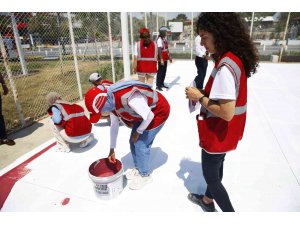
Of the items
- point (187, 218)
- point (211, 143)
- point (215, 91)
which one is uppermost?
point (215, 91)

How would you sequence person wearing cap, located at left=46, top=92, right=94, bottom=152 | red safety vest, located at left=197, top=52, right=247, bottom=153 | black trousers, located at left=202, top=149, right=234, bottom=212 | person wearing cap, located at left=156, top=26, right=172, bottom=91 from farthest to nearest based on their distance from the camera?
person wearing cap, located at left=156, top=26, right=172, bottom=91 → person wearing cap, located at left=46, top=92, right=94, bottom=152 → black trousers, located at left=202, top=149, right=234, bottom=212 → red safety vest, located at left=197, top=52, right=247, bottom=153

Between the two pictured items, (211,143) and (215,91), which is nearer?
(215,91)

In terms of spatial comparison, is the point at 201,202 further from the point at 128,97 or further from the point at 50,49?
the point at 50,49

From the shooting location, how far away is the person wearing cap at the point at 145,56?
202 inches

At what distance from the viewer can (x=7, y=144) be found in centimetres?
361

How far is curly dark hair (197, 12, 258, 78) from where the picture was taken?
57.4 inches

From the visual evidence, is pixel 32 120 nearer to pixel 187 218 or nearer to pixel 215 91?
pixel 187 218

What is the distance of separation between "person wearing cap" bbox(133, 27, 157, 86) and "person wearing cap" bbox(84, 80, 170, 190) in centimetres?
293

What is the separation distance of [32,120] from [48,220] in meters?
2.92

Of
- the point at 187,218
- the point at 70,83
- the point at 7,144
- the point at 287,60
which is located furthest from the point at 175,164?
the point at 287,60

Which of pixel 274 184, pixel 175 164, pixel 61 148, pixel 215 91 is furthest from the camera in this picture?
pixel 61 148

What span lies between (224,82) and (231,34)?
1.06ft

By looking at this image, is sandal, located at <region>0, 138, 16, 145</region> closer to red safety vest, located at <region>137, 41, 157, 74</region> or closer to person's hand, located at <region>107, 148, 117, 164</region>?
person's hand, located at <region>107, 148, 117, 164</region>

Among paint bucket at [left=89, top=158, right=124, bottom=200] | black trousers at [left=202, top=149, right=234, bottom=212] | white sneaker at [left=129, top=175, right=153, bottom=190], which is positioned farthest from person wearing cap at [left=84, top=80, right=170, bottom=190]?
black trousers at [left=202, top=149, right=234, bottom=212]
